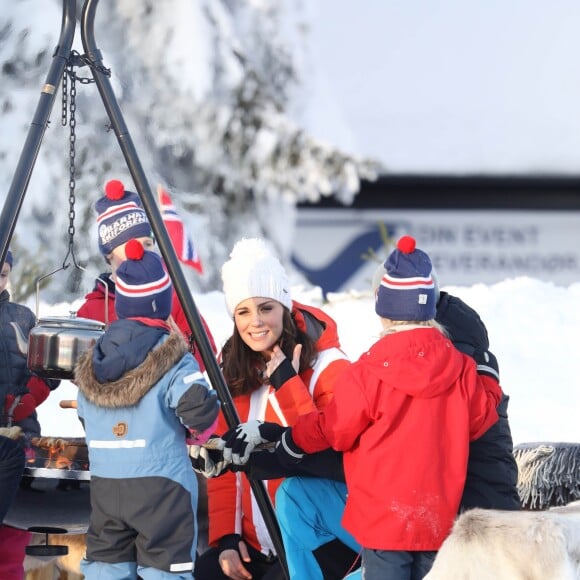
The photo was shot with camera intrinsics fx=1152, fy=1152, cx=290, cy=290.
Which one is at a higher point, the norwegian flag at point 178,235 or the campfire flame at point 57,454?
the norwegian flag at point 178,235

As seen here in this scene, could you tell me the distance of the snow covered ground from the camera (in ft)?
20.2

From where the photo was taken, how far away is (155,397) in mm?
3152

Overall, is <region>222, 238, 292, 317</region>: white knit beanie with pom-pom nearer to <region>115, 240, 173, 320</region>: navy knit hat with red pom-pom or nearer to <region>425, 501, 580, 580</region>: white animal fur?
<region>115, 240, 173, 320</region>: navy knit hat with red pom-pom

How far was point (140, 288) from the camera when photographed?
3254 millimetres

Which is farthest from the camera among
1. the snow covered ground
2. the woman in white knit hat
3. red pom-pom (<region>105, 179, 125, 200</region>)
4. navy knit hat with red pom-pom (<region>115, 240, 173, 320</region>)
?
the snow covered ground

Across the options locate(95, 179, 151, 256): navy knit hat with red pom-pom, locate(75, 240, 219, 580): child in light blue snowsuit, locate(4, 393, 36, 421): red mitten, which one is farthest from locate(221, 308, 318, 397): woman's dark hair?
locate(4, 393, 36, 421): red mitten

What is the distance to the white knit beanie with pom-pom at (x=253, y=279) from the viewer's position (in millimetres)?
3504

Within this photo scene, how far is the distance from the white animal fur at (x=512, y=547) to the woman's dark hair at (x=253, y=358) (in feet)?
3.53

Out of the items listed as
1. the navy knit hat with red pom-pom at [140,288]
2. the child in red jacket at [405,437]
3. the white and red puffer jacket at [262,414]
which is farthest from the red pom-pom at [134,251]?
the child in red jacket at [405,437]

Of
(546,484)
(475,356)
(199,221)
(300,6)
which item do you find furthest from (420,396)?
(300,6)

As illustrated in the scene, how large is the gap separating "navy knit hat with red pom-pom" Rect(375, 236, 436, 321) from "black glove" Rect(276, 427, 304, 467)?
408mm

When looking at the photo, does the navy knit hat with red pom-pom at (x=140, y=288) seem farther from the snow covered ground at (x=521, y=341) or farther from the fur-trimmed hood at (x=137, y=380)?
the snow covered ground at (x=521, y=341)

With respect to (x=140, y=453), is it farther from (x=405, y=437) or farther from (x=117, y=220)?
(x=117, y=220)

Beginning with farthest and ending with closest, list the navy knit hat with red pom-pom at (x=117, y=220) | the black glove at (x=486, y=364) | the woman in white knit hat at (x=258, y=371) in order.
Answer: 1. the navy knit hat with red pom-pom at (x=117, y=220)
2. the woman in white knit hat at (x=258, y=371)
3. the black glove at (x=486, y=364)
